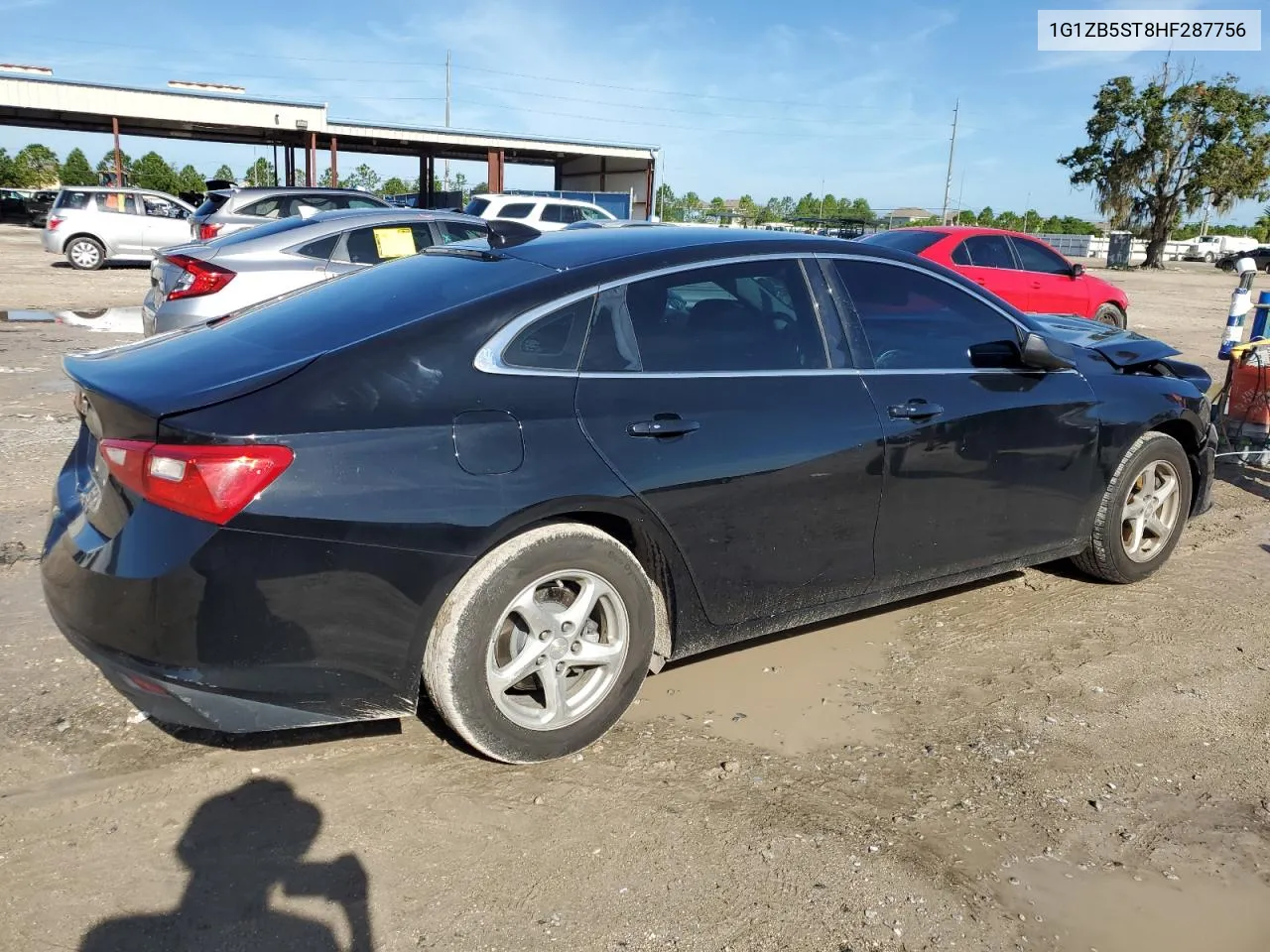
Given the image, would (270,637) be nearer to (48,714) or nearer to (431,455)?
(431,455)

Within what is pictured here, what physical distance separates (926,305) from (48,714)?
136 inches

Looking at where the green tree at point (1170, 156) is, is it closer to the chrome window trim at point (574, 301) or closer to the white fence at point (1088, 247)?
the white fence at point (1088, 247)

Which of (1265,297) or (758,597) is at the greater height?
(1265,297)

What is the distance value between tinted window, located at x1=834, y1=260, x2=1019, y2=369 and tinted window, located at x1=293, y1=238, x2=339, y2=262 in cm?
617

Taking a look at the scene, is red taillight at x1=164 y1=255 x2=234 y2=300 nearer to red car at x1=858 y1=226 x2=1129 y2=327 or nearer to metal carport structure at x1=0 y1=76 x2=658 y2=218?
red car at x1=858 y1=226 x2=1129 y2=327

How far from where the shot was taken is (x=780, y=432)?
3346 mm

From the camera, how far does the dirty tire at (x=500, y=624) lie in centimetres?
278

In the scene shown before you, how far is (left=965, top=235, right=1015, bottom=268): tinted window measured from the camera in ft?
39.5

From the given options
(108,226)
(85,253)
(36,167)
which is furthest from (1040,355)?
(36,167)

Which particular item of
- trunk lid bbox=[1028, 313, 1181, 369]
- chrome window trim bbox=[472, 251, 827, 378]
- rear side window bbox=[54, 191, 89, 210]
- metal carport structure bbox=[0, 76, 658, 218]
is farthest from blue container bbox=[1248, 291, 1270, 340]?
metal carport structure bbox=[0, 76, 658, 218]

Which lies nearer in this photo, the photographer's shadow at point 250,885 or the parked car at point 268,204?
the photographer's shadow at point 250,885

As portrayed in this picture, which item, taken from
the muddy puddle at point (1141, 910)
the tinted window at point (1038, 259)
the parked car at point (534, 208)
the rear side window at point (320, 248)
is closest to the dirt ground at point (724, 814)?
the muddy puddle at point (1141, 910)

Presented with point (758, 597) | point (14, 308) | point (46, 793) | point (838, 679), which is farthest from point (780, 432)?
point (14, 308)

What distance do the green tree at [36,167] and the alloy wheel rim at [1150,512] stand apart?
2734 inches
